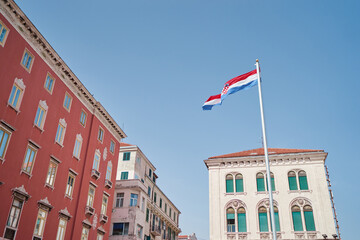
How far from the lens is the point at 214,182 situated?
40.4 m

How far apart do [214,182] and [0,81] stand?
2699 centimetres

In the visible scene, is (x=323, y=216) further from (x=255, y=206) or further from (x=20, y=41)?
(x=20, y=41)

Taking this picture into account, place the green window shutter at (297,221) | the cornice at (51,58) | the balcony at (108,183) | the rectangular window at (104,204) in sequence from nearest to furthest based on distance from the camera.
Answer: the cornice at (51,58) < the rectangular window at (104,204) < the balcony at (108,183) < the green window shutter at (297,221)

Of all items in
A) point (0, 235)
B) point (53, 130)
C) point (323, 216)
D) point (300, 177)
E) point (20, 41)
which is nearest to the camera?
point (0, 235)

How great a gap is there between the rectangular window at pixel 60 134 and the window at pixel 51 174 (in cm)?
193

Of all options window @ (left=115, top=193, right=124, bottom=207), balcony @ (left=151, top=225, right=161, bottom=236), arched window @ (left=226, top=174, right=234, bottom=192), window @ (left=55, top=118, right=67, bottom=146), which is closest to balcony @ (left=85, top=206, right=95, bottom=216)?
window @ (left=55, top=118, right=67, bottom=146)

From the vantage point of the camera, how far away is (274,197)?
37.8 metres

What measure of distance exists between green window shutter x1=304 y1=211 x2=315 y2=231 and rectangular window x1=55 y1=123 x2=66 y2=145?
26.8 m

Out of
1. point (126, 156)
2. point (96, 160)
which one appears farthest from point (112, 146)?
point (126, 156)

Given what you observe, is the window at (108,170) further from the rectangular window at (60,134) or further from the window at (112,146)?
the rectangular window at (60,134)

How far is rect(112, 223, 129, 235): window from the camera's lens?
36.7 m

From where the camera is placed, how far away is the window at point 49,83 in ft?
84.8

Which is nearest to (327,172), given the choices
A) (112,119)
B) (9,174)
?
(112,119)

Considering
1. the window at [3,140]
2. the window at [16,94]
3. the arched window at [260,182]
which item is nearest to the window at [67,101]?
the window at [16,94]
